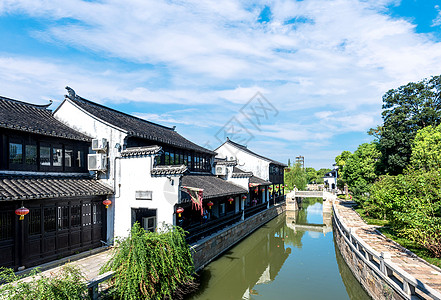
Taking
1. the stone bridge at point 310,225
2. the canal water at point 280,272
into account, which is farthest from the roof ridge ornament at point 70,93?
the stone bridge at point 310,225

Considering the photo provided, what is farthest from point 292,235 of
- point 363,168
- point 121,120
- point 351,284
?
point 121,120

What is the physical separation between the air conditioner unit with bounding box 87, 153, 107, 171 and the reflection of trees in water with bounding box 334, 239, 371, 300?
11.5 meters

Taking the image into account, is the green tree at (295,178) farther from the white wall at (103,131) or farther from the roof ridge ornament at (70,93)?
the roof ridge ornament at (70,93)

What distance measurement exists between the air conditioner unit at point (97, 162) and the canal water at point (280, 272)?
6296 mm

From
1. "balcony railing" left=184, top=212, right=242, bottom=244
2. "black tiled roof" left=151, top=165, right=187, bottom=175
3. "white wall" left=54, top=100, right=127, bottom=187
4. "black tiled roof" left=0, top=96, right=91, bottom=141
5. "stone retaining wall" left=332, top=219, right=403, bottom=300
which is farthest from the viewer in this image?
"balcony railing" left=184, top=212, right=242, bottom=244

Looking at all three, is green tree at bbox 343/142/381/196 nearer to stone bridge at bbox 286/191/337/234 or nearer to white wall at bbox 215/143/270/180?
stone bridge at bbox 286/191/337/234

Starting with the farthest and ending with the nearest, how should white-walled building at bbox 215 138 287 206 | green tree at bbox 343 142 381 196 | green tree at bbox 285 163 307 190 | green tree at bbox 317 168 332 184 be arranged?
green tree at bbox 317 168 332 184 → green tree at bbox 285 163 307 190 → white-walled building at bbox 215 138 287 206 → green tree at bbox 343 142 381 196

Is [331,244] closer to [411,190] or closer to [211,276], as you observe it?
[411,190]

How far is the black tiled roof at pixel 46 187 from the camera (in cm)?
801

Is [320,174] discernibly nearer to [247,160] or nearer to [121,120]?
[247,160]

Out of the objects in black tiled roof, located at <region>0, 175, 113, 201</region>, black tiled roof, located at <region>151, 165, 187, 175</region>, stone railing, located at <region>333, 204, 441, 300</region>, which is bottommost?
stone railing, located at <region>333, 204, 441, 300</region>

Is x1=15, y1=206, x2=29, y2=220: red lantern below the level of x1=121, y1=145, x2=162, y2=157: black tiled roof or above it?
below

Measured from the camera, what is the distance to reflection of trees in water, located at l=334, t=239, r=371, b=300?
10591 mm

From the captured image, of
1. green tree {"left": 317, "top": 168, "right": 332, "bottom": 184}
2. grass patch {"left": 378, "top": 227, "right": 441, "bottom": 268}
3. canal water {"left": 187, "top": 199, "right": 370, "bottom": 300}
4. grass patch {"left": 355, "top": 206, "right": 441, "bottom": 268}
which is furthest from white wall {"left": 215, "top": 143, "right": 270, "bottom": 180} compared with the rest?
green tree {"left": 317, "top": 168, "right": 332, "bottom": 184}
